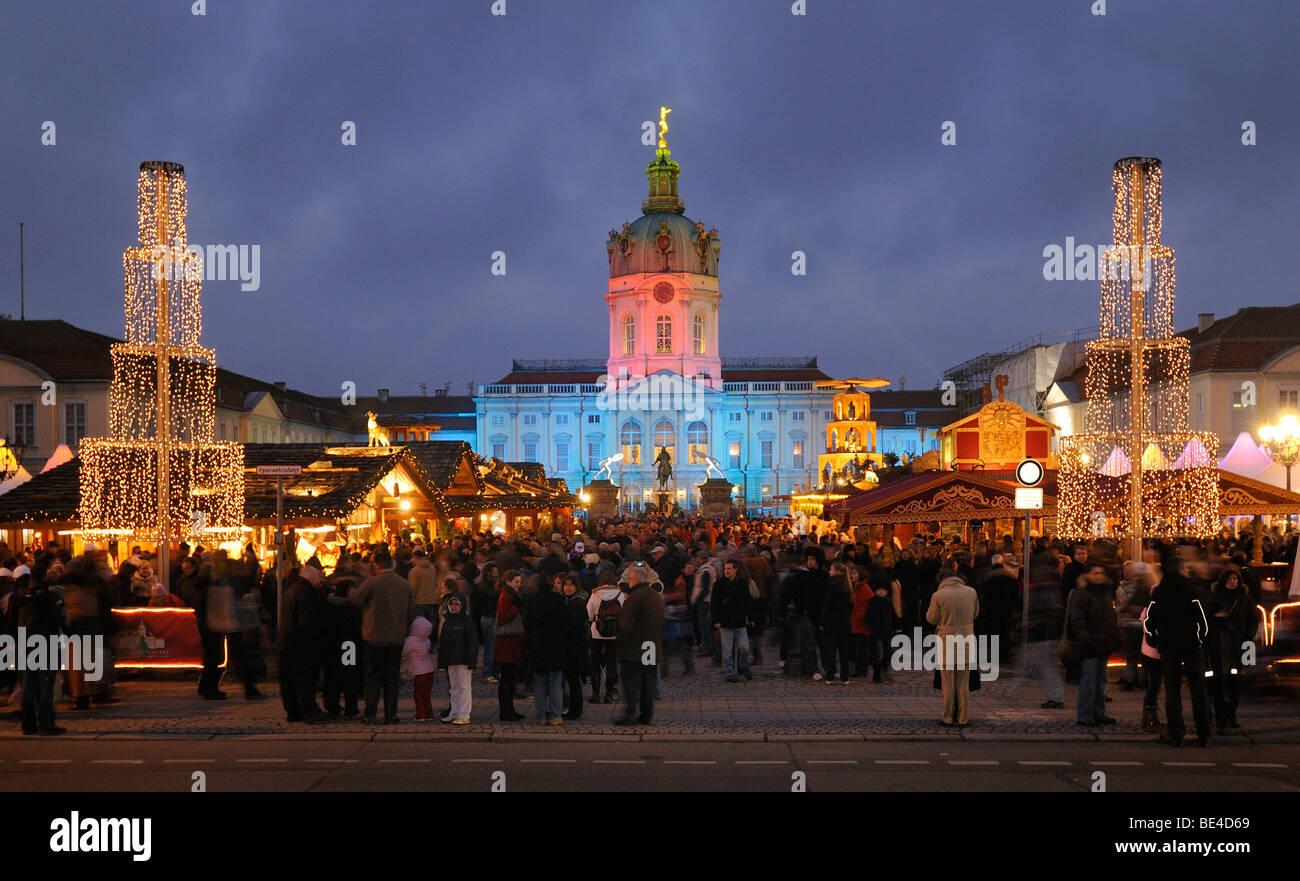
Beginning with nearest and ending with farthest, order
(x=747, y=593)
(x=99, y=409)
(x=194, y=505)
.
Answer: (x=747, y=593) < (x=194, y=505) < (x=99, y=409)

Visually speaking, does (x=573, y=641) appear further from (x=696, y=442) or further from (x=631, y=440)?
(x=696, y=442)

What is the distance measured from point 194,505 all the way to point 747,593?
10808 millimetres

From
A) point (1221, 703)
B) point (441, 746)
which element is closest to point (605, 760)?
point (441, 746)

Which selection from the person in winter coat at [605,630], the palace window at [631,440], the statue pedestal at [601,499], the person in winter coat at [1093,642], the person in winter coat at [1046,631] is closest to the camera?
the person in winter coat at [1093,642]

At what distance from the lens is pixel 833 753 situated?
11367mm

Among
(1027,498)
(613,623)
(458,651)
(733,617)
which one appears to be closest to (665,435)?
(733,617)

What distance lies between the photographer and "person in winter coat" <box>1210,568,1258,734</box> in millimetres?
12203

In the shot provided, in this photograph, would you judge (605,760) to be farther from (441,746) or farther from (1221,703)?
(1221,703)

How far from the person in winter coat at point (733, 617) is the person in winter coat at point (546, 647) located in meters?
3.71

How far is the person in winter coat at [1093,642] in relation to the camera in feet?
41.0

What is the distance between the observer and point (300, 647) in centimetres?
1299

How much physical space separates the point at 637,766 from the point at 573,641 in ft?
8.31

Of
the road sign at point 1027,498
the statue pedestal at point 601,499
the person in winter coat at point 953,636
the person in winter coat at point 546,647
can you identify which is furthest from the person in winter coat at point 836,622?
the statue pedestal at point 601,499

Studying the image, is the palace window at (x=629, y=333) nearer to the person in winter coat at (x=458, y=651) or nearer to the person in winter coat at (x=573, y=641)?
the person in winter coat at (x=573, y=641)
